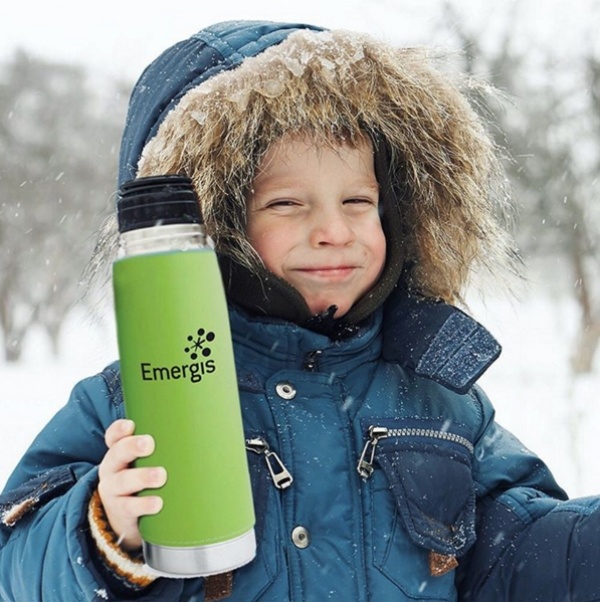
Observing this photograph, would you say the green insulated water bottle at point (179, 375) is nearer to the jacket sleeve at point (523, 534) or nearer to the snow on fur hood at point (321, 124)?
the snow on fur hood at point (321, 124)

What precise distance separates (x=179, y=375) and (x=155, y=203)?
0.21 m

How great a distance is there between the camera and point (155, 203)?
112 centimetres

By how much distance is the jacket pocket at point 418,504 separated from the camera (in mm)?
1535

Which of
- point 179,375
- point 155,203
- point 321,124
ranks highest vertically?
point 321,124

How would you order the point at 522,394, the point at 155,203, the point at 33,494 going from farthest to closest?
1. the point at 522,394
2. the point at 33,494
3. the point at 155,203

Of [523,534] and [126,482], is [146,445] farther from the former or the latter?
[523,534]

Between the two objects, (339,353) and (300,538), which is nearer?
(300,538)

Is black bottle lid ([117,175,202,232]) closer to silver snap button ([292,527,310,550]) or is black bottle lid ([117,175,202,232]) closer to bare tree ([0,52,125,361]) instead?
silver snap button ([292,527,310,550])

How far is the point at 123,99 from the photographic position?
18594 mm

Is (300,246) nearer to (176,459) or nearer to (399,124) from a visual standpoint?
(399,124)

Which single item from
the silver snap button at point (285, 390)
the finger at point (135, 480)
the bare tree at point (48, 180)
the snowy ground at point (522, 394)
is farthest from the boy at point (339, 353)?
the bare tree at point (48, 180)

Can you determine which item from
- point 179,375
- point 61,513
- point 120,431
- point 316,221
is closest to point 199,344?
point 179,375

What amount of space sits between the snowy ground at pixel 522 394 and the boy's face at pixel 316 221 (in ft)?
1.59

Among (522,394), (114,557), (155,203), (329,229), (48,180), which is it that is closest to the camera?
(155,203)
